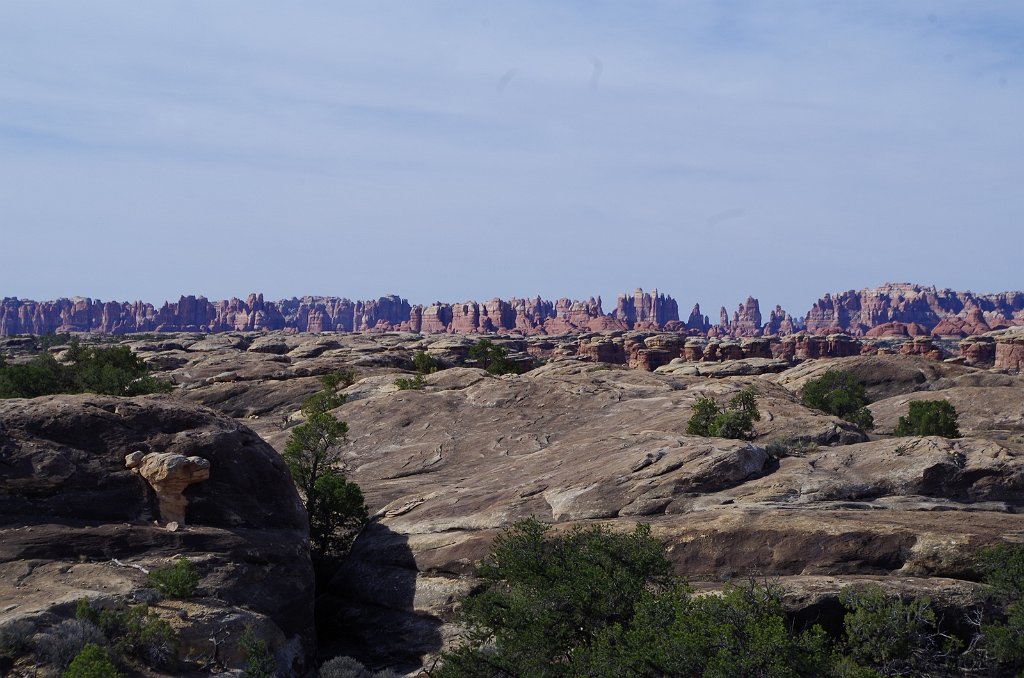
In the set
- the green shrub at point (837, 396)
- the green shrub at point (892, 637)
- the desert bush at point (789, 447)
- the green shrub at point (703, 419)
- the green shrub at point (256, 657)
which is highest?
the green shrub at point (703, 419)

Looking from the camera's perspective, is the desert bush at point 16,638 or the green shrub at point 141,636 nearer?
the desert bush at point 16,638

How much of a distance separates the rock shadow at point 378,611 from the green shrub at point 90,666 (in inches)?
429

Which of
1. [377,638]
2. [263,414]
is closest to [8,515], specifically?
[377,638]

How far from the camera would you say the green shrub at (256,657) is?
23062mm

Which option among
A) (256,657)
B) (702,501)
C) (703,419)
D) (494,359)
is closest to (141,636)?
(256,657)

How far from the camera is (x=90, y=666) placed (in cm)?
1950

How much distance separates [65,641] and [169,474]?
8.09 m

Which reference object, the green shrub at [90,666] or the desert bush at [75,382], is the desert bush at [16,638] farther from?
the desert bush at [75,382]

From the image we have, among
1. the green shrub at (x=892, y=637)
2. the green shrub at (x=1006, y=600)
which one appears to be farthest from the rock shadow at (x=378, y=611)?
the green shrub at (x=1006, y=600)

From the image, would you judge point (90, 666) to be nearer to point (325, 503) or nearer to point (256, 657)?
point (256, 657)

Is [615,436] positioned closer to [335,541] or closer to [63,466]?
[335,541]

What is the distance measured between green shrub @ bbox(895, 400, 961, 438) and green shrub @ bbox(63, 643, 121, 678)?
4204 cm

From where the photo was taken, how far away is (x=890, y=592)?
24156mm

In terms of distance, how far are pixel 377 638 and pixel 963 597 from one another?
18855mm
